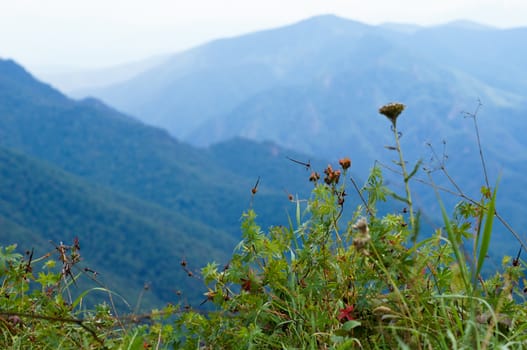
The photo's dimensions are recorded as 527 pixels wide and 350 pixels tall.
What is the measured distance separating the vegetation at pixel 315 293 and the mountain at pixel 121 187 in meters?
58.3

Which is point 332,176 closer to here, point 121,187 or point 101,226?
point 101,226

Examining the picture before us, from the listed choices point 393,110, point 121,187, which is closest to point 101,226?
point 121,187

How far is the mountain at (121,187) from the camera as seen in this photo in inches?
3487

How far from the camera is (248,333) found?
1.84 metres

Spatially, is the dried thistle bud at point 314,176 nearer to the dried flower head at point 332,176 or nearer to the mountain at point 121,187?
the dried flower head at point 332,176

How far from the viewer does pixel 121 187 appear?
134750mm

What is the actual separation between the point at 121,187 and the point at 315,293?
13638cm

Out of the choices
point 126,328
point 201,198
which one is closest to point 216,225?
point 201,198

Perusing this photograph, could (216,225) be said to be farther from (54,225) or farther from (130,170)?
(54,225)

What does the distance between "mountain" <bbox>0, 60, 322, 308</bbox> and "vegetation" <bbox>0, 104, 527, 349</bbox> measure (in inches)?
2294

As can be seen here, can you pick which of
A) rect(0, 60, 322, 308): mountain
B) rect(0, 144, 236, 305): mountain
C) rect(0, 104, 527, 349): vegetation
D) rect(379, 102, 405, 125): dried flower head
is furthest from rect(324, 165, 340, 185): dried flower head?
rect(0, 144, 236, 305): mountain

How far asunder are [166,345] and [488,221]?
1.16 metres

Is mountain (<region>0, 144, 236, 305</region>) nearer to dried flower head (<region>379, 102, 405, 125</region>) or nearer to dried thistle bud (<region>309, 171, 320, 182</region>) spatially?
dried thistle bud (<region>309, 171, 320, 182</region>)

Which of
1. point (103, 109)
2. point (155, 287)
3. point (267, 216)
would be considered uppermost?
point (103, 109)
